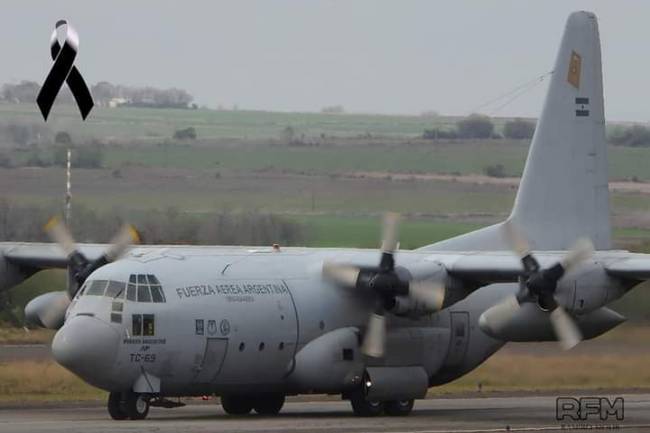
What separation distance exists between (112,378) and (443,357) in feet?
18.8

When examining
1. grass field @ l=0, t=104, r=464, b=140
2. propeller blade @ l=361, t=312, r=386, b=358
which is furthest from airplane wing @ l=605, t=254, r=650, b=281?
grass field @ l=0, t=104, r=464, b=140

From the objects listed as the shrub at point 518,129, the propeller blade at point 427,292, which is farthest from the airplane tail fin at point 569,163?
the shrub at point 518,129

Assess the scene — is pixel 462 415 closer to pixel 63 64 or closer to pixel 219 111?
pixel 63 64

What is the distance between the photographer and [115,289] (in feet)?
72.4

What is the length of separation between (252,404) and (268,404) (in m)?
0.25

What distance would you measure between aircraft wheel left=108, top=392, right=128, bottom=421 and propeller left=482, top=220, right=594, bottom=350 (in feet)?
17.7

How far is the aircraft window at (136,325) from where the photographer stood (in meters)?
21.9

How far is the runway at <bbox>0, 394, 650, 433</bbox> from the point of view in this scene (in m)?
21.1

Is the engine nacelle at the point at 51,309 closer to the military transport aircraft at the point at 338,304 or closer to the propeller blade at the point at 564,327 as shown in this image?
the military transport aircraft at the point at 338,304

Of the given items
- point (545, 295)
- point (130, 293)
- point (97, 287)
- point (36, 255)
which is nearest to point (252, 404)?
point (130, 293)

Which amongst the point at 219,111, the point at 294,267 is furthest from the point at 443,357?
the point at 219,111

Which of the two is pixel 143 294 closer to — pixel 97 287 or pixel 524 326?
pixel 97 287

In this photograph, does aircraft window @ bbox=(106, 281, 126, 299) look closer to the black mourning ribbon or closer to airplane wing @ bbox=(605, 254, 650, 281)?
the black mourning ribbon

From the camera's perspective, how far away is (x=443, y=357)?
982 inches
